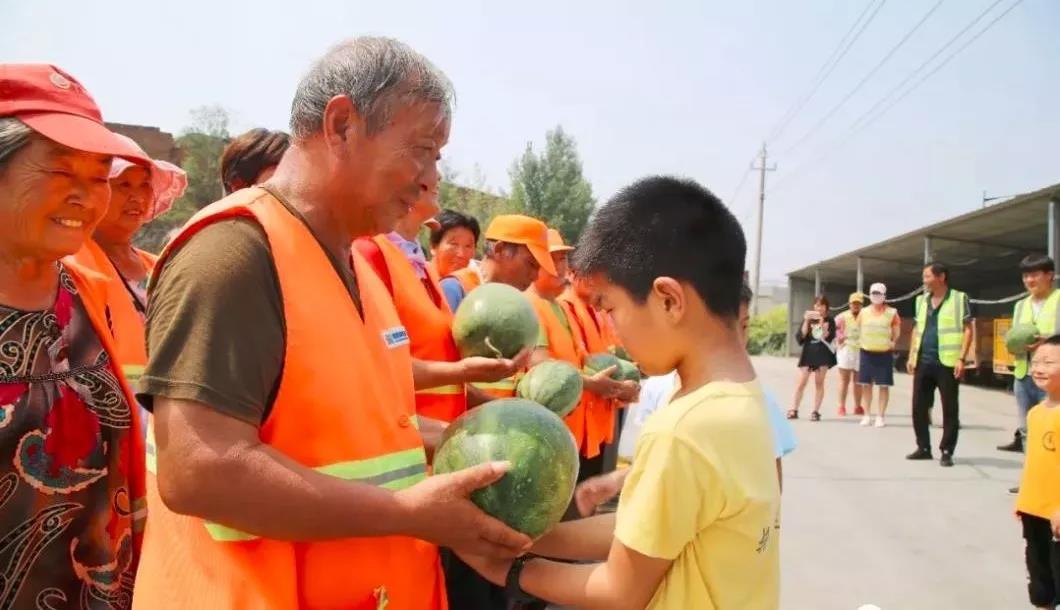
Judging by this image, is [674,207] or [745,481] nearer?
[745,481]

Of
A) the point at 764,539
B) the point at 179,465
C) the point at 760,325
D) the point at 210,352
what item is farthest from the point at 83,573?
the point at 760,325

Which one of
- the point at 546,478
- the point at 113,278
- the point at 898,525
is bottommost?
the point at 898,525

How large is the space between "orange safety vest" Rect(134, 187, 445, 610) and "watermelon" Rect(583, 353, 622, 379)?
3.88m

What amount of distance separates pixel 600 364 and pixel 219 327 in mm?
4318

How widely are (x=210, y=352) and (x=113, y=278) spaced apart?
1.36 metres

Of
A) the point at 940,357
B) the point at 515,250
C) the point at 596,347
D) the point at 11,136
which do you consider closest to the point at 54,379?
the point at 11,136

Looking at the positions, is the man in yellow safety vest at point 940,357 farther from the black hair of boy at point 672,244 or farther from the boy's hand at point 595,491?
the black hair of boy at point 672,244

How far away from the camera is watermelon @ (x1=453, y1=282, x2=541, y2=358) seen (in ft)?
11.1

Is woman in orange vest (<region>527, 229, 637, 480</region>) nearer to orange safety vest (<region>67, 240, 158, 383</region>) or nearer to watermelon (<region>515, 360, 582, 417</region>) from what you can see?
watermelon (<region>515, 360, 582, 417</region>)

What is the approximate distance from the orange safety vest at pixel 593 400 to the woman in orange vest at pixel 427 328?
1959 millimetres

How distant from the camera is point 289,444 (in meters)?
1.53

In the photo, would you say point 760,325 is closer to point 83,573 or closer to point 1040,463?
point 1040,463

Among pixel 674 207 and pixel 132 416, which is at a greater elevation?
pixel 674 207

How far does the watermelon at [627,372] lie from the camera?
18.6 feet
